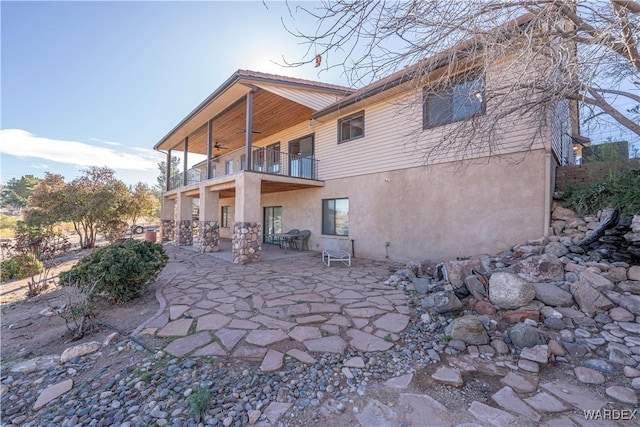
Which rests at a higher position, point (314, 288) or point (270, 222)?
point (270, 222)

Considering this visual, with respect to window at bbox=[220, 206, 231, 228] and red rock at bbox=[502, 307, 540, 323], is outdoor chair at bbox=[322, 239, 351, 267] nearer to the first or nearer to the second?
red rock at bbox=[502, 307, 540, 323]

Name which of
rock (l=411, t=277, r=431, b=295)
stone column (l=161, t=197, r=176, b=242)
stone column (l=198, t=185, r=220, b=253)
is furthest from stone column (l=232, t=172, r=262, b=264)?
stone column (l=161, t=197, r=176, b=242)

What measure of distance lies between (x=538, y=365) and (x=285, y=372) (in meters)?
2.56

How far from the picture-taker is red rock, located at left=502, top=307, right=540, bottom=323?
3.22 m

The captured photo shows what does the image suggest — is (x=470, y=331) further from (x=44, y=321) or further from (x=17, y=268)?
(x=17, y=268)

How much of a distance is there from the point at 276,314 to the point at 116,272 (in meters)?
2.87

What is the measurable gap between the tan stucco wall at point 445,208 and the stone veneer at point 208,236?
194 inches

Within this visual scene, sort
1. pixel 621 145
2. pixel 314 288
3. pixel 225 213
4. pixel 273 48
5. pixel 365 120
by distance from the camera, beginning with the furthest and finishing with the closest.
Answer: pixel 225 213
pixel 365 120
pixel 621 145
pixel 314 288
pixel 273 48

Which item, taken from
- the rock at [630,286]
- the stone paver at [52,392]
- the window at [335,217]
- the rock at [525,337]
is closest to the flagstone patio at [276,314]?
the stone paver at [52,392]

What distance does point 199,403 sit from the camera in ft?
6.54

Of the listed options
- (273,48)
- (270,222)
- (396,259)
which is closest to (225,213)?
(270,222)

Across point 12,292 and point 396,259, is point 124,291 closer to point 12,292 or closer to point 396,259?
point 12,292

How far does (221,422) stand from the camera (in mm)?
1923

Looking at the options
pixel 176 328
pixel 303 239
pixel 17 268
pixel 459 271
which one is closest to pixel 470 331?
pixel 459 271
